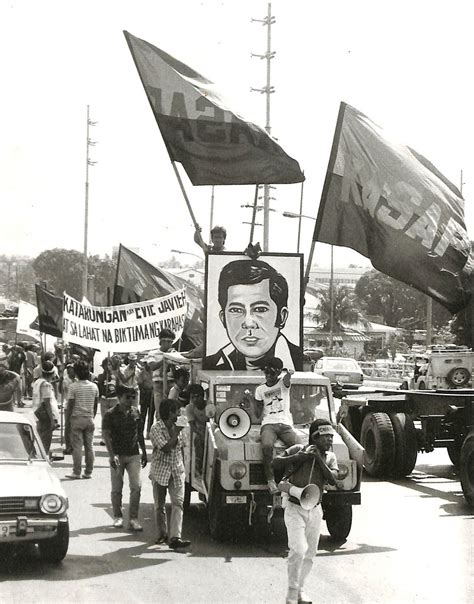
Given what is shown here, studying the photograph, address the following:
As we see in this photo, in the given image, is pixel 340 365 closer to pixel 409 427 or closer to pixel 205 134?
pixel 409 427

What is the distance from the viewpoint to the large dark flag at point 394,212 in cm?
1352

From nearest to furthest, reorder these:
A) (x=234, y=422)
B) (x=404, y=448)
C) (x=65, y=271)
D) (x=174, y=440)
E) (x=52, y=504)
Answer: (x=52, y=504), (x=174, y=440), (x=234, y=422), (x=404, y=448), (x=65, y=271)

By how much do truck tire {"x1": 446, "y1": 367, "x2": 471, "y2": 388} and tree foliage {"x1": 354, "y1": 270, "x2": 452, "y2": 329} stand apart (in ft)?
225

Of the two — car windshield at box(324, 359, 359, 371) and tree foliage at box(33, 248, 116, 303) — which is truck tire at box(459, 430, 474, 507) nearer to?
car windshield at box(324, 359, 359, 371)

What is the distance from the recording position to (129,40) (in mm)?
15422

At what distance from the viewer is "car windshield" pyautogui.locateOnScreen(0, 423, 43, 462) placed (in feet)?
32.4

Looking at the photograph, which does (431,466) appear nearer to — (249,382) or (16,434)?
(249,382)

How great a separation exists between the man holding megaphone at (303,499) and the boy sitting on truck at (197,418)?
3.58 m

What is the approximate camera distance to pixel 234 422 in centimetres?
1054

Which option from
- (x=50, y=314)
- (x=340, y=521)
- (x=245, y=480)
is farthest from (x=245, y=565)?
(x=50, y=314)

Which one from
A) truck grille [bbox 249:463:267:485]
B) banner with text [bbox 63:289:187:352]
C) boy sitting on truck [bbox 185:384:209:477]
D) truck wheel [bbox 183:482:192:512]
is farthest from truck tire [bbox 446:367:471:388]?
truck grille [bbox 249:463:267:485]

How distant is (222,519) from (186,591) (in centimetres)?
227

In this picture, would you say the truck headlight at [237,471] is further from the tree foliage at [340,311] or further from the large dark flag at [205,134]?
the tree foliage at [340,311]

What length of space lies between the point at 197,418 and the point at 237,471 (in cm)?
152
